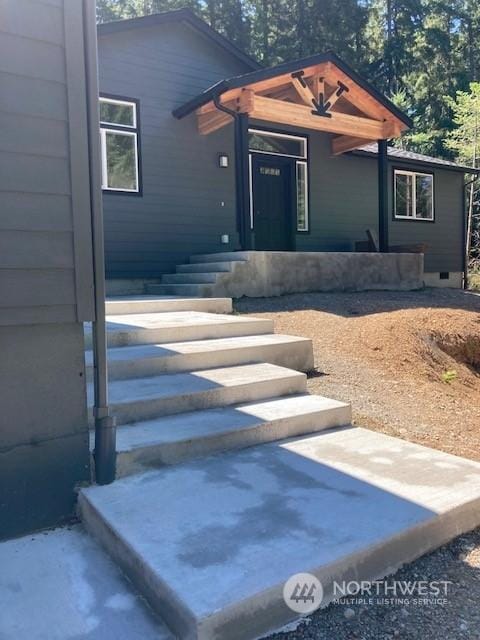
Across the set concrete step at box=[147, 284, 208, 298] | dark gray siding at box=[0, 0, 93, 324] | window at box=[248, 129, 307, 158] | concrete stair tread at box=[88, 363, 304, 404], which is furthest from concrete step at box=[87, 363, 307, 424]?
window at box=[248, 129, 307, 158]

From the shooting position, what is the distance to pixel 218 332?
4340 mm

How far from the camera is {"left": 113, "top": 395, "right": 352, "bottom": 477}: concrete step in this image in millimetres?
2551

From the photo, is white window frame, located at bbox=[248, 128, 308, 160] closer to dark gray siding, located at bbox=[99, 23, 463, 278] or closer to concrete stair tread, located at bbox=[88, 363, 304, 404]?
dark gray siding, located at bbox=[99, 23, 463, 278]

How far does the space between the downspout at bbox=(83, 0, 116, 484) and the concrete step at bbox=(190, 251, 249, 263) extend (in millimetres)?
5175

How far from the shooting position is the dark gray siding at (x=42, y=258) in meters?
2.20

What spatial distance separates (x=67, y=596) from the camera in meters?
1.78

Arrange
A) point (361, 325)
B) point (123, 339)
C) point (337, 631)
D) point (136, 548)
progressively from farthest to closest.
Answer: point (361, 325) → point (123, 339) → point (136, 548) → point (337, 631)

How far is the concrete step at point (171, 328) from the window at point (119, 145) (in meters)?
3.64

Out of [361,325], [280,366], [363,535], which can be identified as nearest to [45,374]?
[363,535]

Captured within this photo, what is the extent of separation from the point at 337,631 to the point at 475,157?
20.6 m

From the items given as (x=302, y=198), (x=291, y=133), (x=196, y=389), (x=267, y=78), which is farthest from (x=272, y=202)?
(x=196, y=389)

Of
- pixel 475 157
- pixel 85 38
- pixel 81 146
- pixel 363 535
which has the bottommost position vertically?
pixel 363 535

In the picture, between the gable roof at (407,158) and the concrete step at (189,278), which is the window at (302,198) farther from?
the concrete step at (189,278)

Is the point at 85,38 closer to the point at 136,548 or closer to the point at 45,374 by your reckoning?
the point at 45,374
